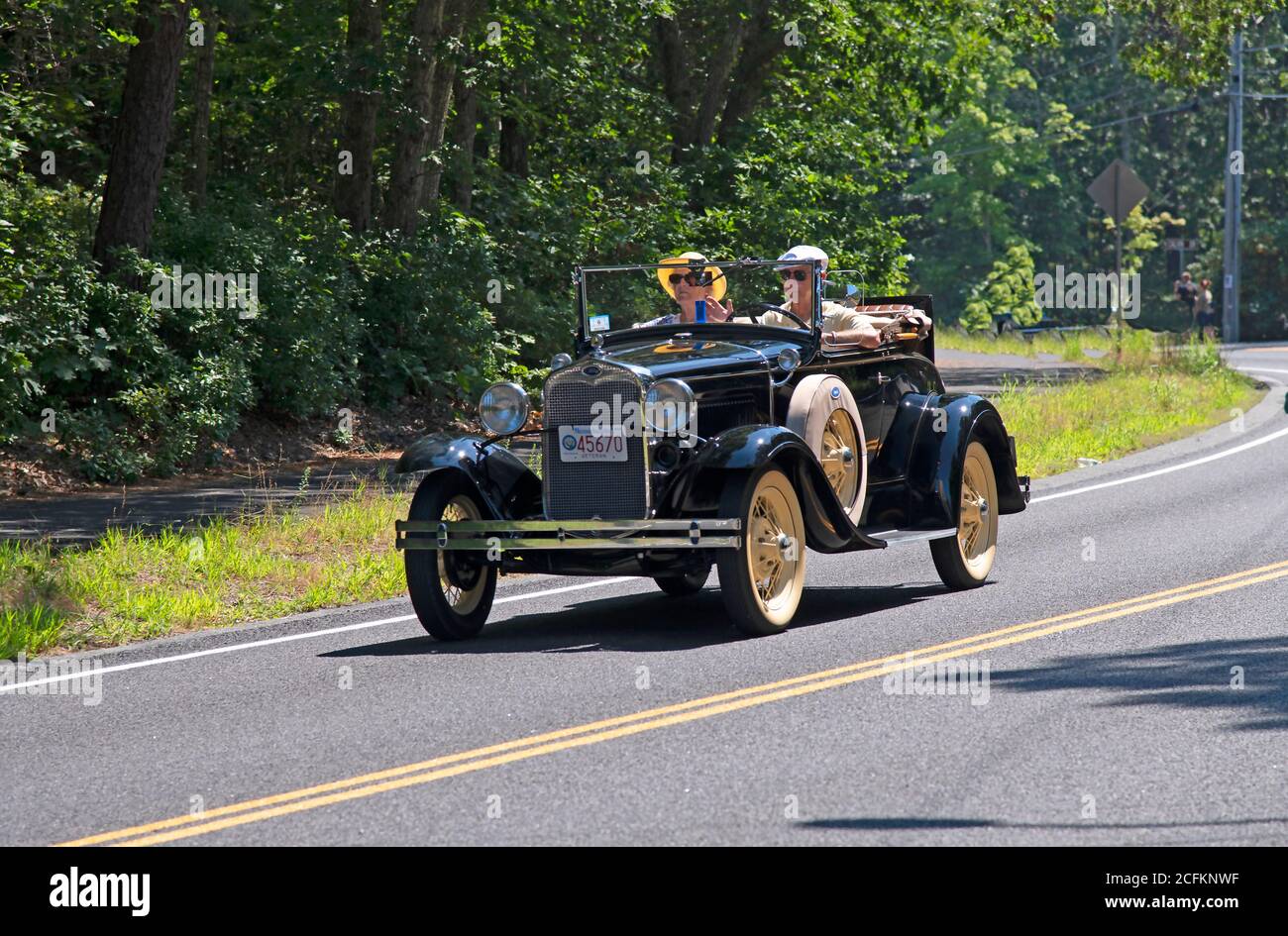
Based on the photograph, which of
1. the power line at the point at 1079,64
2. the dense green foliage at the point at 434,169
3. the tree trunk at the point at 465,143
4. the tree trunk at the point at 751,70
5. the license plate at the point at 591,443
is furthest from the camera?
the power line at the point at 1079,64

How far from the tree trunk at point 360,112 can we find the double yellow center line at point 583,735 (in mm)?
13249

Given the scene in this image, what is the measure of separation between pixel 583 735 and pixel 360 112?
16605mm

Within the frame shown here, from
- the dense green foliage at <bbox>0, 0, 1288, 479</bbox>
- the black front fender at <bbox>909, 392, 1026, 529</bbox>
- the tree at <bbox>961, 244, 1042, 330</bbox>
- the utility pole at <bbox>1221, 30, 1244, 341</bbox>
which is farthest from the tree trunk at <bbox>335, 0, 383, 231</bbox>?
the tree at <bbox>961, 244, 1042, 330</bbox>

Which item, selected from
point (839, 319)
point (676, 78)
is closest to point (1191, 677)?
point (839, 319)

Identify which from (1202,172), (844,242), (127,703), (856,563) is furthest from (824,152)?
(1202,172)

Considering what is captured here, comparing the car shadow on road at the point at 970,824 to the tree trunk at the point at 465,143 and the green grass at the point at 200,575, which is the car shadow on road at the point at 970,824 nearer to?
the green grass at the point at 200,575

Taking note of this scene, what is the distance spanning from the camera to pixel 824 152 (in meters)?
32.7

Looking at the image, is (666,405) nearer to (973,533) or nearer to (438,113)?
(973,533)

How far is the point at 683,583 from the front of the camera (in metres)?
11.9

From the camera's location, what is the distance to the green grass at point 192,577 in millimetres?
10688

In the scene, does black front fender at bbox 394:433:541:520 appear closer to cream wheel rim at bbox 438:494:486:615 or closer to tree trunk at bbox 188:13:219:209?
cream wheel rim at bbox 438:494:486:615

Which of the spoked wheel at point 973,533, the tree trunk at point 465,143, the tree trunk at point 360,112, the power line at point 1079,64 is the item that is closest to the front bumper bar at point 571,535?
the spoked wheel at point 973,533

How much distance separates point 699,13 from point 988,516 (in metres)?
20.4
